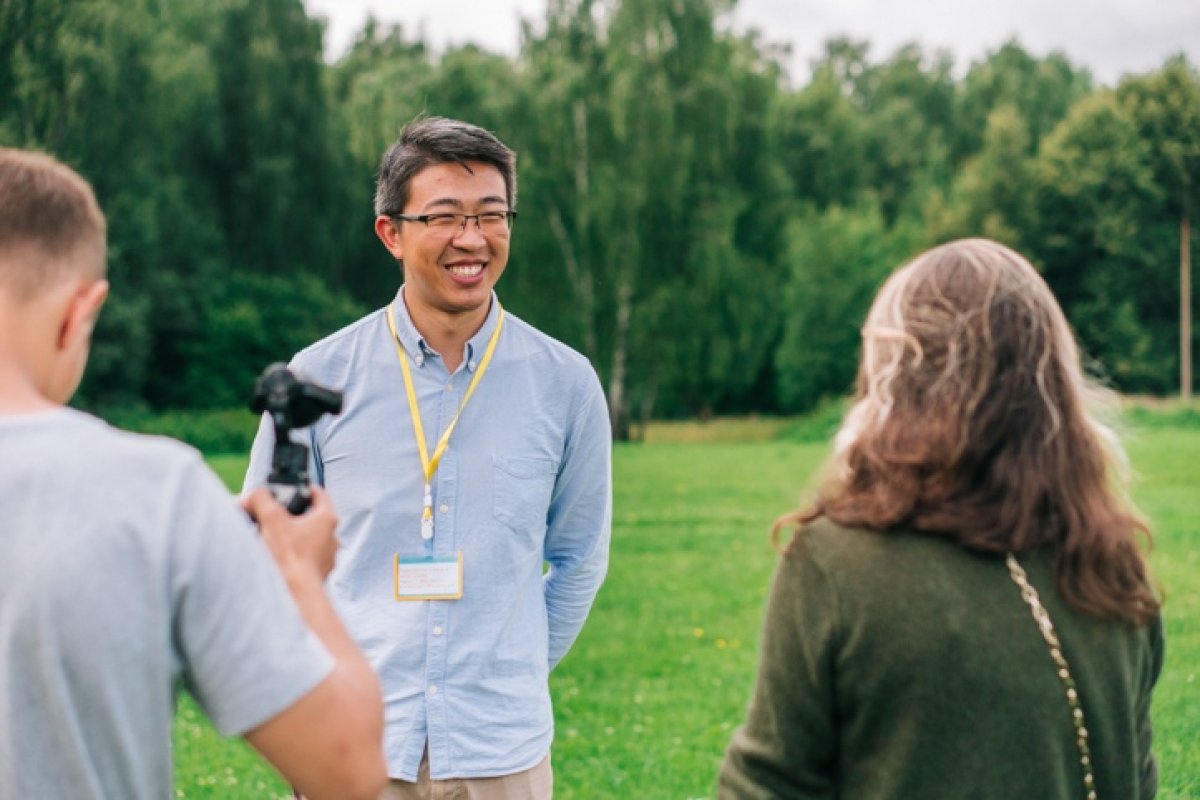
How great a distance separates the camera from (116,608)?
177 cm

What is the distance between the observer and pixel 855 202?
64.6 meters

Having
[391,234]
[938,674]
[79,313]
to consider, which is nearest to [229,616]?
[79,313]

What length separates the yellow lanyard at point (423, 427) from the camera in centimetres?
362

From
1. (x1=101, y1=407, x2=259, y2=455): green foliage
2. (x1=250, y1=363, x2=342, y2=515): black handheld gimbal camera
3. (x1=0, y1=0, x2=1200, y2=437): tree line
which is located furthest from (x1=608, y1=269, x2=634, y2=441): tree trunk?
(x1=250, y1=363, x2=342, y2=515): black handheld gimbal camera

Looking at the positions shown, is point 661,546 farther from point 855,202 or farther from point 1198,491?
point 855,202

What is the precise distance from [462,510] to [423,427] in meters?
0.26

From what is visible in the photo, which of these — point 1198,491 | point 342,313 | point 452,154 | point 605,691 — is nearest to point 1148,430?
point 1198,491

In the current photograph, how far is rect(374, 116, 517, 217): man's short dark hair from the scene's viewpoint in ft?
12.6

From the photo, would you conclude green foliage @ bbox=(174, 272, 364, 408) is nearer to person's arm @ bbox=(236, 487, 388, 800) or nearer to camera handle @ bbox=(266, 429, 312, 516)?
camera handle @ bbox=(266, 429, 312, 516)

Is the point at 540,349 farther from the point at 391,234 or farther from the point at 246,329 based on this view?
the point at 246,329

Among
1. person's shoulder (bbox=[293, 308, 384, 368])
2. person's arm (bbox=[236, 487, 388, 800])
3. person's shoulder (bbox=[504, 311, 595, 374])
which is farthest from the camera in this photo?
person's shoulder (bbox=[504, 311, 595, 374])

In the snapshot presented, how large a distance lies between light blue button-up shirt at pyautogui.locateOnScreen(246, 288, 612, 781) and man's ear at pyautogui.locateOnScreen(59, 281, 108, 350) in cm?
160

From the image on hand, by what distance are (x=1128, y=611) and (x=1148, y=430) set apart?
35.5 meters

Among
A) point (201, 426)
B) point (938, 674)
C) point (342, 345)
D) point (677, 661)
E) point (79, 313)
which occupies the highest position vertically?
point (79, 313)
